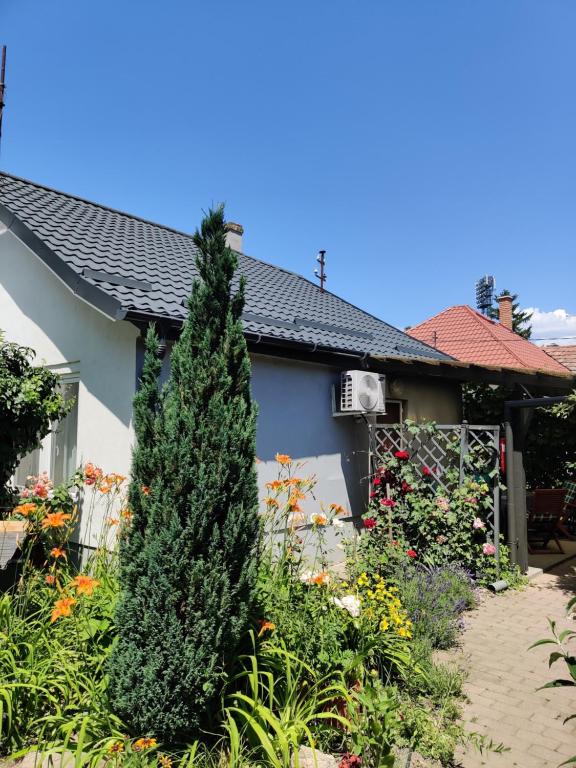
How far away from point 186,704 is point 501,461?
5.53 metres

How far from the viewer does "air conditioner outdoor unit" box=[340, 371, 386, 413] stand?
7.01 metres

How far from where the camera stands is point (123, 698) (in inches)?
98.2

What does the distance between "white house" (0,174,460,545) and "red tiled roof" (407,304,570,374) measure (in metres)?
8.97

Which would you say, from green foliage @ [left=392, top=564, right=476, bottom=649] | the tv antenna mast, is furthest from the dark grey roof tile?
the tv antenna mast

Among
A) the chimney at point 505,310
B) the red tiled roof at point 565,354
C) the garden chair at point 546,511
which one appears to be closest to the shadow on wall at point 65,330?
the garden chair at point 546,511

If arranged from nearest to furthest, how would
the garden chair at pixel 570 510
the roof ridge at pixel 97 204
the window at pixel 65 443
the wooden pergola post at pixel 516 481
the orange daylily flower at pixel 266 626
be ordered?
the orange daylily flower at pixel 266 626
the window at pixel 65 443
the wooden pergola post at pixel 516 481
the garden chair at pixel 570 510
the roof ridge at pixel 97 204

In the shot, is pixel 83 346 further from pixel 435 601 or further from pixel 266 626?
pixel 435 601

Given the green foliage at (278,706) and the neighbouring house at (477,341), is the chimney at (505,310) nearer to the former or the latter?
the neighbouring house at (477,341)

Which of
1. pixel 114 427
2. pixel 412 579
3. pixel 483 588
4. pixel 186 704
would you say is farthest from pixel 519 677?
pixel 114 427

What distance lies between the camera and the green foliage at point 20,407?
5.08 m

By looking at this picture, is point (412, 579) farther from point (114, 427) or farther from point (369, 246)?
point (369, 246)

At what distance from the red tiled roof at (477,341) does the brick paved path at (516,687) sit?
11.9 m

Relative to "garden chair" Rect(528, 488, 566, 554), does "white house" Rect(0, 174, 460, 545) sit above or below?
above

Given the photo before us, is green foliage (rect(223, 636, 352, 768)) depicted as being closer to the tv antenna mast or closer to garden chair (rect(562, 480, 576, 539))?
garden chair (rect(562, 480, 576, 539))
